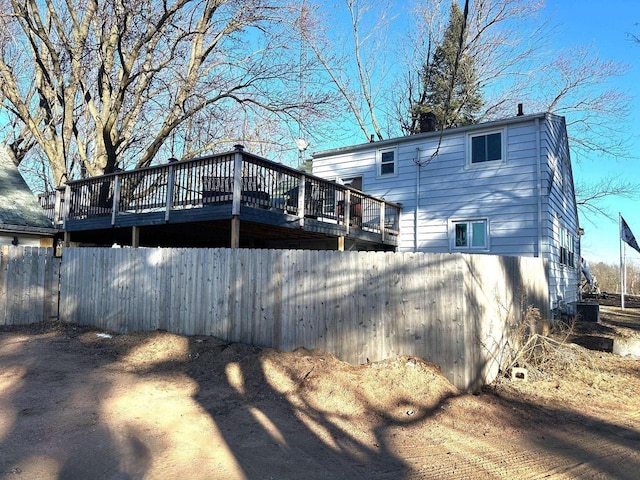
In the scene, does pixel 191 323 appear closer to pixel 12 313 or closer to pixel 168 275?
pixel 168 275

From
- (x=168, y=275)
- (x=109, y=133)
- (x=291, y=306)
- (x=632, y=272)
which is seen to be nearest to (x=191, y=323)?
(x=168, y=275)

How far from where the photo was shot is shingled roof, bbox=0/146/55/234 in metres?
11.3

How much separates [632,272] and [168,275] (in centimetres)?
4768

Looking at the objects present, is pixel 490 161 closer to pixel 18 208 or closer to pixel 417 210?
pixel 417 210

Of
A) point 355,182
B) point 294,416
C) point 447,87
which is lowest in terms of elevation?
point 294,416

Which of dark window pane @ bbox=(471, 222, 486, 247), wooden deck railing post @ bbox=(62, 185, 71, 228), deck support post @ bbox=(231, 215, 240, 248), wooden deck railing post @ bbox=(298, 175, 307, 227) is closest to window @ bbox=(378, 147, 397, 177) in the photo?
dark window pane @ bbox=(471, 222, 486, 247)

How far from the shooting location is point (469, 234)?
1211 cm

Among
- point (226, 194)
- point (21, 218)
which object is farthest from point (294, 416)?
point (21, 218)

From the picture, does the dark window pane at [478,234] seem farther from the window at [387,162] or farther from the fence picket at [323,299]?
the fence picket at [323,299]

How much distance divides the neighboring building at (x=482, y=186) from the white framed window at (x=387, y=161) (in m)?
0.03

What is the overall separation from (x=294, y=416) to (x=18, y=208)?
38.9ft

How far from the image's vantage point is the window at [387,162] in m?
13.7

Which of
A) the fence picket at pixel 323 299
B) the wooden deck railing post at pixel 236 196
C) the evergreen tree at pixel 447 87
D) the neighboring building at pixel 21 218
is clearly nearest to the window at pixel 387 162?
the fence picket at pixel 323 299

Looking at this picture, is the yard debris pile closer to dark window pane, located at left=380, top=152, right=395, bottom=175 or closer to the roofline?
the roofline
